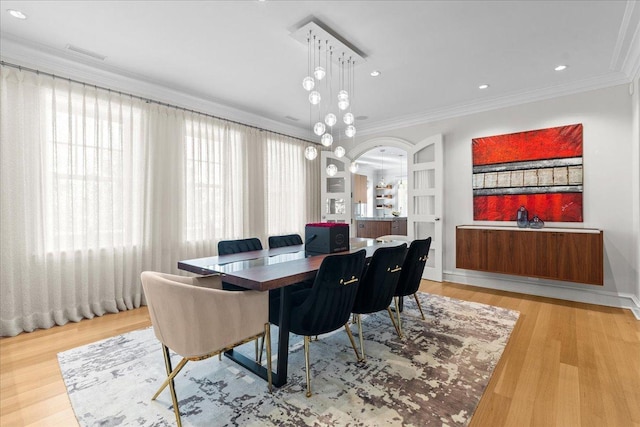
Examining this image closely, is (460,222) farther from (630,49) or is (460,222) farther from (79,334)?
(79,334)

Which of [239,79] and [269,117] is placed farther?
[269,117]

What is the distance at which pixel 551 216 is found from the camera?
396 cm

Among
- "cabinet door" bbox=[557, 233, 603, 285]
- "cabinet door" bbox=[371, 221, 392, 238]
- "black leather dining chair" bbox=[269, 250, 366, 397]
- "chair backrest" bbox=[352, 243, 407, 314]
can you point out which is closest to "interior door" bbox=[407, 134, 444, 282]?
"cabinet door" bbox=[557, 233, 603, 285]

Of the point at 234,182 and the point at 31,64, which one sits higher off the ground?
the point at 31,64

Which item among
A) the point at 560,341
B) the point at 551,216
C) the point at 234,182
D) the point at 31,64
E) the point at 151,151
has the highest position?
the point at 31,64

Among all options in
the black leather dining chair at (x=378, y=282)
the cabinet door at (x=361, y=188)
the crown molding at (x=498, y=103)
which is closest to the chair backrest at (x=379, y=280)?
the black leather dining chair at (x=378, y=282)

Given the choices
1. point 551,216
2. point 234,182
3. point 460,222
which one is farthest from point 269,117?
point 551,216

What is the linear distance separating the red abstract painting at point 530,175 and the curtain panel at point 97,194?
12.3 ft

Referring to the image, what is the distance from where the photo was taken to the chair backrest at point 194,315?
156cm

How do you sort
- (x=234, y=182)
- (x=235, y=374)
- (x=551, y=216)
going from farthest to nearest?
(x=234, y=182) < (x=551, y=216) < (x=235, y=374)

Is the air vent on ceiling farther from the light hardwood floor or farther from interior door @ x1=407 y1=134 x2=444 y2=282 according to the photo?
interior door @ x1=407 y1=134 x2=444 y2=282

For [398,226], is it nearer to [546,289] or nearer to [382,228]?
[382,228]

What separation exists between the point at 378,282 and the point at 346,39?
2244 millimetres

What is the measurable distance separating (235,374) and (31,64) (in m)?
3.52
